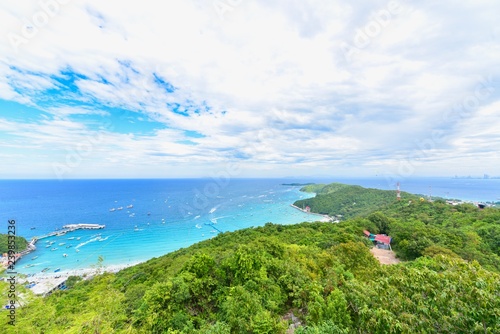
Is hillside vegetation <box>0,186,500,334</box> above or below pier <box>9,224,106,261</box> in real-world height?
above

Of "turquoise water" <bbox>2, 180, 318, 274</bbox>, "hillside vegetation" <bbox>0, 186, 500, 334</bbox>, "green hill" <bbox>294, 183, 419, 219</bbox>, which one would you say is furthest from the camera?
"green hill" <bbox>294, 183, 419, 219</bbox>

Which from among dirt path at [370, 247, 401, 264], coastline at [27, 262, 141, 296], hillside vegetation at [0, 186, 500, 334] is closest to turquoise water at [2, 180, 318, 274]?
coastline at [27, 262, 141, 296]

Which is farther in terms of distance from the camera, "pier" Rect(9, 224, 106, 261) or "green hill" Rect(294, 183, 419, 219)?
"green hill" Rect(294, 183, 419, 219)

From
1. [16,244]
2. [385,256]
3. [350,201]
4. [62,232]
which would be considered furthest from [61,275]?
[350,201]

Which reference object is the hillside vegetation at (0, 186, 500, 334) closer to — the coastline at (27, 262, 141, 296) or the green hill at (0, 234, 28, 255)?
the coastline at (27, 262, 141, 296)

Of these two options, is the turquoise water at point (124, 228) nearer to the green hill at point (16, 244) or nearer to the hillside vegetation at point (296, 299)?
the green hill at point (16, 244)

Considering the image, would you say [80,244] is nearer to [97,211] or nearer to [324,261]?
[97,211]

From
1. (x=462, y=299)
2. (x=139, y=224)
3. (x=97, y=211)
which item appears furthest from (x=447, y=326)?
(x=97, y=211)

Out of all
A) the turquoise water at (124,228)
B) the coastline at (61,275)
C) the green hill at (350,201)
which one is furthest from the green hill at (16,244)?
the green hill at (350,201)

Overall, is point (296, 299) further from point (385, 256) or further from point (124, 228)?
point (124, 228)

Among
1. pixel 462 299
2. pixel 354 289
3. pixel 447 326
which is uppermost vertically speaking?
pixel 462 299
